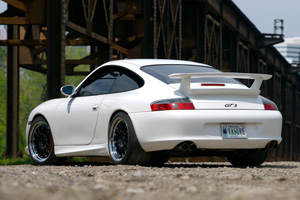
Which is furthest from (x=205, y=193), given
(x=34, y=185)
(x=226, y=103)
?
(x=226, y=103)

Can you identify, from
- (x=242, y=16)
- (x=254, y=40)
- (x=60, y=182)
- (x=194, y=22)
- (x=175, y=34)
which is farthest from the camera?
(x=254, y=40)

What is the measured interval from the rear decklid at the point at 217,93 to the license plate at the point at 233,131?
0.74ft

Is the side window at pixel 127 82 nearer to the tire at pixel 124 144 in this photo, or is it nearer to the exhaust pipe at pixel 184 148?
the tire at pixel 124 144

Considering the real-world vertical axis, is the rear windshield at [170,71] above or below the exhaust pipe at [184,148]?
above

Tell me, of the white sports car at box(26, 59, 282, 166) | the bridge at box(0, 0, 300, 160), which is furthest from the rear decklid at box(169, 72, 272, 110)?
the bridge at box(0, 0, 300, 160)

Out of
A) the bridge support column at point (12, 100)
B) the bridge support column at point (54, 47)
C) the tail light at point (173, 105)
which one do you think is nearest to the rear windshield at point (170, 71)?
the tail light at point (173, 105)

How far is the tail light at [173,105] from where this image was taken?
24.3 feet

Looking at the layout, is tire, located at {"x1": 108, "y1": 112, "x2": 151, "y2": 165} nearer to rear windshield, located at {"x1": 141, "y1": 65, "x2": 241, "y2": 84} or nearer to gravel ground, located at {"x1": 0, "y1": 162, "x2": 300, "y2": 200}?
rear windshield, located at {"x1": 141, "y1": 65, "x2": 241, "y2": 84}

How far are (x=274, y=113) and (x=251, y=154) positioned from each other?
29.4 inches

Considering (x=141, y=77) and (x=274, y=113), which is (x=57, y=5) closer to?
(x=141, y=77)

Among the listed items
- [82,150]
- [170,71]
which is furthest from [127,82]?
[82,150]

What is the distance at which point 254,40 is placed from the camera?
38000 millimetres

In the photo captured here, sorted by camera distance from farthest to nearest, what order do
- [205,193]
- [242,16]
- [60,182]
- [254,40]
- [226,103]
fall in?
1. [254,40]
2. [242,16]
3. [226,103]
4. [60,182]
5. [205,193]

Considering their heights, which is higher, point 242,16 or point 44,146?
point 242,16
